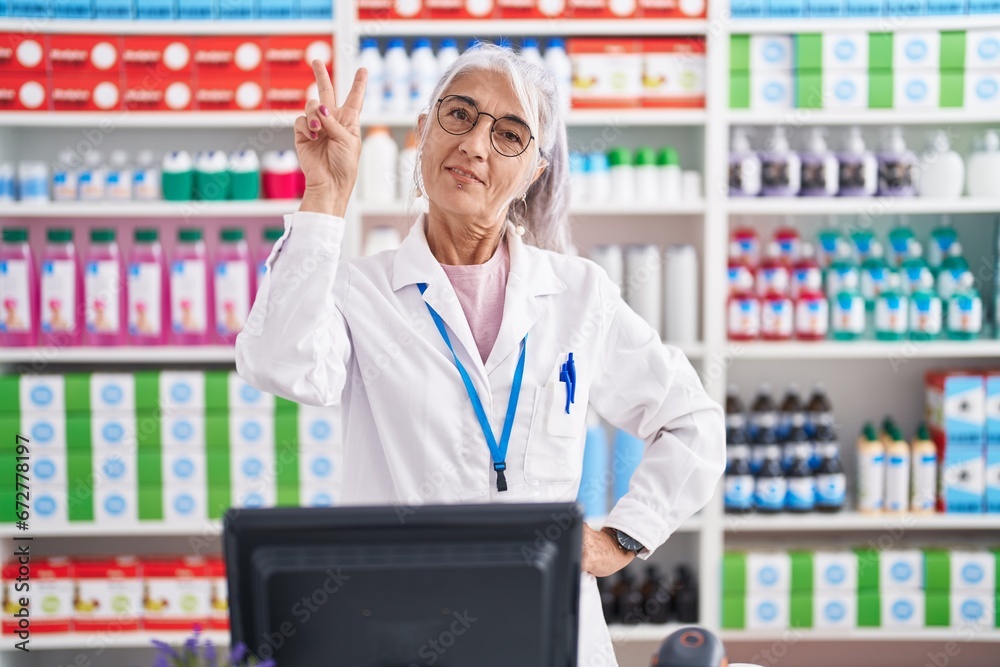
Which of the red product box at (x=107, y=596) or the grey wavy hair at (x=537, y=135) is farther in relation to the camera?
the red product box at (x=107, y=596)

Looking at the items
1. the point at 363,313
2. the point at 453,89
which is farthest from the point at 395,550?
the point at 453,89

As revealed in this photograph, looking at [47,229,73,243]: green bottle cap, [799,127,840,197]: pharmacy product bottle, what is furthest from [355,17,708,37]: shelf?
[47,229,73,243]: green bottle cap

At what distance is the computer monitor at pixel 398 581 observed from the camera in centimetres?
84

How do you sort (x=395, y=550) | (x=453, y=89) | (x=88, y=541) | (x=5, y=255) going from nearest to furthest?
(x=395, y=550) → (x=453, y=89) → (x=5, y=255) → (x=88, y=541)

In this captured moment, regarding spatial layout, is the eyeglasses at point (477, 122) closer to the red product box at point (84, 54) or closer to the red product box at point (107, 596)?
the red product box at point (84, 54)

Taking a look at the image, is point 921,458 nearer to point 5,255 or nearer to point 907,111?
point 907,111

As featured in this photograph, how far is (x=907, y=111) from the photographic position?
9.27 ft

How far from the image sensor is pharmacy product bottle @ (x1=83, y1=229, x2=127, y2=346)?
2.79 meters

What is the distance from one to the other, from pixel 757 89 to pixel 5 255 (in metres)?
2.32

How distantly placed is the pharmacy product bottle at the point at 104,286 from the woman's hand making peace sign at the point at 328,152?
1844 mm

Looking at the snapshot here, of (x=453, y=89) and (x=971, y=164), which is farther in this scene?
(x=971, y=164)

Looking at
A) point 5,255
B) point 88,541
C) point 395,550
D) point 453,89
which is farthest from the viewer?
point 88,541

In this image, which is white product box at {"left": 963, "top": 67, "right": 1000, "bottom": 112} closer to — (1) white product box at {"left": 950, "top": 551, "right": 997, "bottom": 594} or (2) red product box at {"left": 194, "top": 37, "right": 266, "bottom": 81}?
(1) white product box at {"left": 950, "top": 551, "right": 997, "bottom": 594}

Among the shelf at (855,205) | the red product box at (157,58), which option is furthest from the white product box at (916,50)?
the red product box at (157,58)
